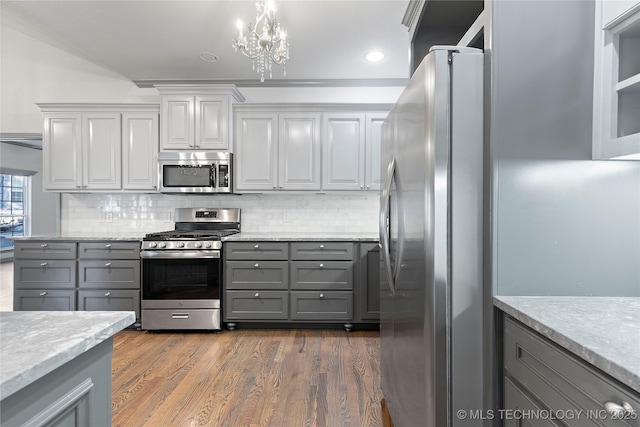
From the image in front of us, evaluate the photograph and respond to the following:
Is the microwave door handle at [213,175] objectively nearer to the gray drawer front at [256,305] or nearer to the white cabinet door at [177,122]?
the white cabinet door at [177,122]

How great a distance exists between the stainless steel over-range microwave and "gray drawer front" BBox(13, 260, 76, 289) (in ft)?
3.88

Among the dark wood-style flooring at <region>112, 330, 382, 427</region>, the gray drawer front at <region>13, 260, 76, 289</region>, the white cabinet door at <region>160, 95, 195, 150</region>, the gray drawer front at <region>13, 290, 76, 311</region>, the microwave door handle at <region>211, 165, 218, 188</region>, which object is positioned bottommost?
the dark wood-style flooring at <region>112, 330, 382, 427</region>

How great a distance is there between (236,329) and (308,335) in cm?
73

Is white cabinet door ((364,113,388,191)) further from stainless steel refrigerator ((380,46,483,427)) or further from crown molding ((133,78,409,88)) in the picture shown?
stainless steel refrigerator ((380,46,483,427))

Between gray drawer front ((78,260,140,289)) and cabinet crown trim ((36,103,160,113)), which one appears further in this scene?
cabinet crown trim ((36,103,160,113))

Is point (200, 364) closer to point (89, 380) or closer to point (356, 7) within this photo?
point (89, 380)

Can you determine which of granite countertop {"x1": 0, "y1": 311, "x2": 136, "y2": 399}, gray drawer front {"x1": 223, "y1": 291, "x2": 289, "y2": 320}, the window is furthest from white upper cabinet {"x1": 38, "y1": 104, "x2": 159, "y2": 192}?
the window

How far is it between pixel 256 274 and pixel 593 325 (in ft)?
9.53

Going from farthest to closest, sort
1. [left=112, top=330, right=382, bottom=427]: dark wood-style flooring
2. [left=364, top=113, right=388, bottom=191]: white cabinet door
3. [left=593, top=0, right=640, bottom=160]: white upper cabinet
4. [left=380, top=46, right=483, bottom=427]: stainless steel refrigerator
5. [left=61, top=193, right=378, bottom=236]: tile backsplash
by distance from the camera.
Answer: [left=61, top=193, right=378, bottom=236]: tile backsplash
[left=364, top=113, right=388, bottom=191]: white cabinet door
[left=112, top=330, right=382, bottom=427]: dark wood-style flooring
[left=380, top=46, right=483, bottom=427]: stainless steel refrigerator
[left=593, top=0, right=640, bottom=160]: white upper cabinet

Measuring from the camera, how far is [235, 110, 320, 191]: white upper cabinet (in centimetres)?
384

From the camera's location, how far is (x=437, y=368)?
1235 mm

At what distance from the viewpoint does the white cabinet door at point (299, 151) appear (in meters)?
3.84

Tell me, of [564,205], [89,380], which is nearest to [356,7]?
[564,205]

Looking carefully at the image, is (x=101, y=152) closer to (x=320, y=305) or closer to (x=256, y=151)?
(x=256, y=151)
